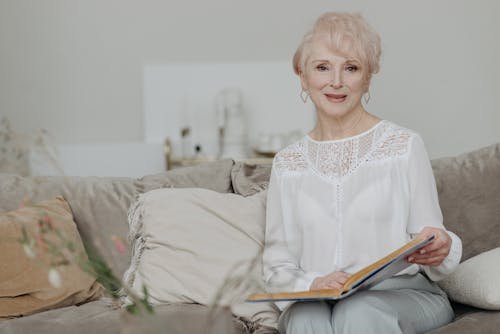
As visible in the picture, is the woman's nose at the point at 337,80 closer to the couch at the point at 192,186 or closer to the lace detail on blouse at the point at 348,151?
the lace detail on blouse at the point at 348,151

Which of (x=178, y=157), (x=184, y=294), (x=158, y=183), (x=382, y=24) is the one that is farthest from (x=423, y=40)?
(x=184, y=294)

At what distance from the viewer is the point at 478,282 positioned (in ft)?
6.12

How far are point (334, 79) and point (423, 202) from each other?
384 millimetres

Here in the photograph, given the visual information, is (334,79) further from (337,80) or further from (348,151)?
(348,151)

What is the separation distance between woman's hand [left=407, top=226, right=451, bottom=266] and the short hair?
48 centimetres

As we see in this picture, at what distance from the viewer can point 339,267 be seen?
73.4 inches

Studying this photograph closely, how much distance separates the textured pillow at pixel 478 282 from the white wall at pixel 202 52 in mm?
3243

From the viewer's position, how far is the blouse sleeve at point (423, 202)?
1778 millimetres

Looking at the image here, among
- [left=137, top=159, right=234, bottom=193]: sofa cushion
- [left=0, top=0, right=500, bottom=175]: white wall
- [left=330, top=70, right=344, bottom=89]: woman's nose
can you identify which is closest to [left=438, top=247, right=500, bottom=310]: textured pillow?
[left=330, top=70, right=344, bottom=89]: woman's nose

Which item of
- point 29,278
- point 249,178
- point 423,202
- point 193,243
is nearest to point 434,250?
point 423,202

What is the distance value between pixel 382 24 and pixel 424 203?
3.56 metres

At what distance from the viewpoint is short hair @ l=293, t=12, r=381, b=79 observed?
6.20 feet

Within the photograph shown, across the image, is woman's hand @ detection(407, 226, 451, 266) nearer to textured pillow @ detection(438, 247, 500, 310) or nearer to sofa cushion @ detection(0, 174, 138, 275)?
textured pillow @ detection(438, 247, 500, 310)

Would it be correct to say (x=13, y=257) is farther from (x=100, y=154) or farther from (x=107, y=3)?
Result: (x=107, y=3)
